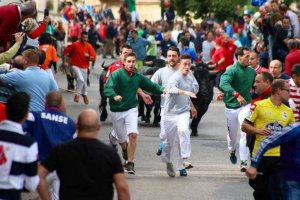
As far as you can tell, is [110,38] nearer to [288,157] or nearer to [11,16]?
[11,16]

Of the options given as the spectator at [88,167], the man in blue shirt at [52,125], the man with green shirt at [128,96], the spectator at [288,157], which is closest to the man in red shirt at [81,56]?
the man with green shirt at [128,96]

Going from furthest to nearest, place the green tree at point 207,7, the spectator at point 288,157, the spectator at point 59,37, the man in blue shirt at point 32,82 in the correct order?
the green tree at point 207,7 → the spectator at point 59,37 → the man in blue shirt at point 32,82 → the spectator at point 288,157

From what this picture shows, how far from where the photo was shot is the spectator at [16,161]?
8.68m

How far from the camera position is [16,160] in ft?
28.5

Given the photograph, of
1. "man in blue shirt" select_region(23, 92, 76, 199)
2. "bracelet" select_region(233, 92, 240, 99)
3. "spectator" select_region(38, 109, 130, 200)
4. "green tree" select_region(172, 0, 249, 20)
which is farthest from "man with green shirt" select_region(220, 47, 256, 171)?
"green tree" select_region(172, 0, 249, 20)

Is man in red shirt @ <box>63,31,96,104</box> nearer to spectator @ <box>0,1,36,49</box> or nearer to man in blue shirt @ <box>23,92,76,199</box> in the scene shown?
spectator @ <box>0,1,36,49</box>

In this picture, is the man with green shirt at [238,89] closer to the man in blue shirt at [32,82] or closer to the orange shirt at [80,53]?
the man in blue shirt at [32,82]

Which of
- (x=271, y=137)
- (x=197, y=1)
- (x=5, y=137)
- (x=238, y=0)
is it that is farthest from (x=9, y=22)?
(x=197, y=1)

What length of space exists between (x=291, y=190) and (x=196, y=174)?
6.07 m

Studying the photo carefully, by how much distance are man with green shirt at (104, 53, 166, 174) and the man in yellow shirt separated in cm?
414

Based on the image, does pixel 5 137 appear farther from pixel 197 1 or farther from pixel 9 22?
pixel 197 1

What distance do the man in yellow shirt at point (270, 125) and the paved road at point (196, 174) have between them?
226 centimetres

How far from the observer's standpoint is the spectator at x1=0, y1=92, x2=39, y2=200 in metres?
8.68

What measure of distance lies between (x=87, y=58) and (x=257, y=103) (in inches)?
644
